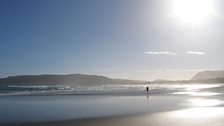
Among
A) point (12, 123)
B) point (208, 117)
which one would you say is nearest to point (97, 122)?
point (12, 123)

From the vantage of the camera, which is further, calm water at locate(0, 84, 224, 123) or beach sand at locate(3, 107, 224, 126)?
calm water at locate(0, 84, 224, 123)

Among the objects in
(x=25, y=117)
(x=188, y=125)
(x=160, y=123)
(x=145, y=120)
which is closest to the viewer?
(x=188, y=125)

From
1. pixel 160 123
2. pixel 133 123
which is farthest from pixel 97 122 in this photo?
pixel 160 123

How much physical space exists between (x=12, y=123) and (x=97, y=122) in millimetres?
5048

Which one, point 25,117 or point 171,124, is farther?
point 25,117

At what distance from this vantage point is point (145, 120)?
21.9 m

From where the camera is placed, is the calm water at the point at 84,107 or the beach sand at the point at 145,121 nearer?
the beach sand at the point at 145,121

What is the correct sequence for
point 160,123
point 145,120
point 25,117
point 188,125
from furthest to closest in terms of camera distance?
1. point 25,117
2. point 145,120
3. point 160,123
4. point 188,125

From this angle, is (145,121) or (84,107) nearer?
(145,121)

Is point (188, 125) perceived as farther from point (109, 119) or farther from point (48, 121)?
point (48, 121)

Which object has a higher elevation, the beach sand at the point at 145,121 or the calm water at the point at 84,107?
the calm water at the point at 84,107

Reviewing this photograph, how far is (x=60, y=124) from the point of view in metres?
20.3

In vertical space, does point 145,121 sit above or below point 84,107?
below

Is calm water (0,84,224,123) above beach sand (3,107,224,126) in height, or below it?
above
